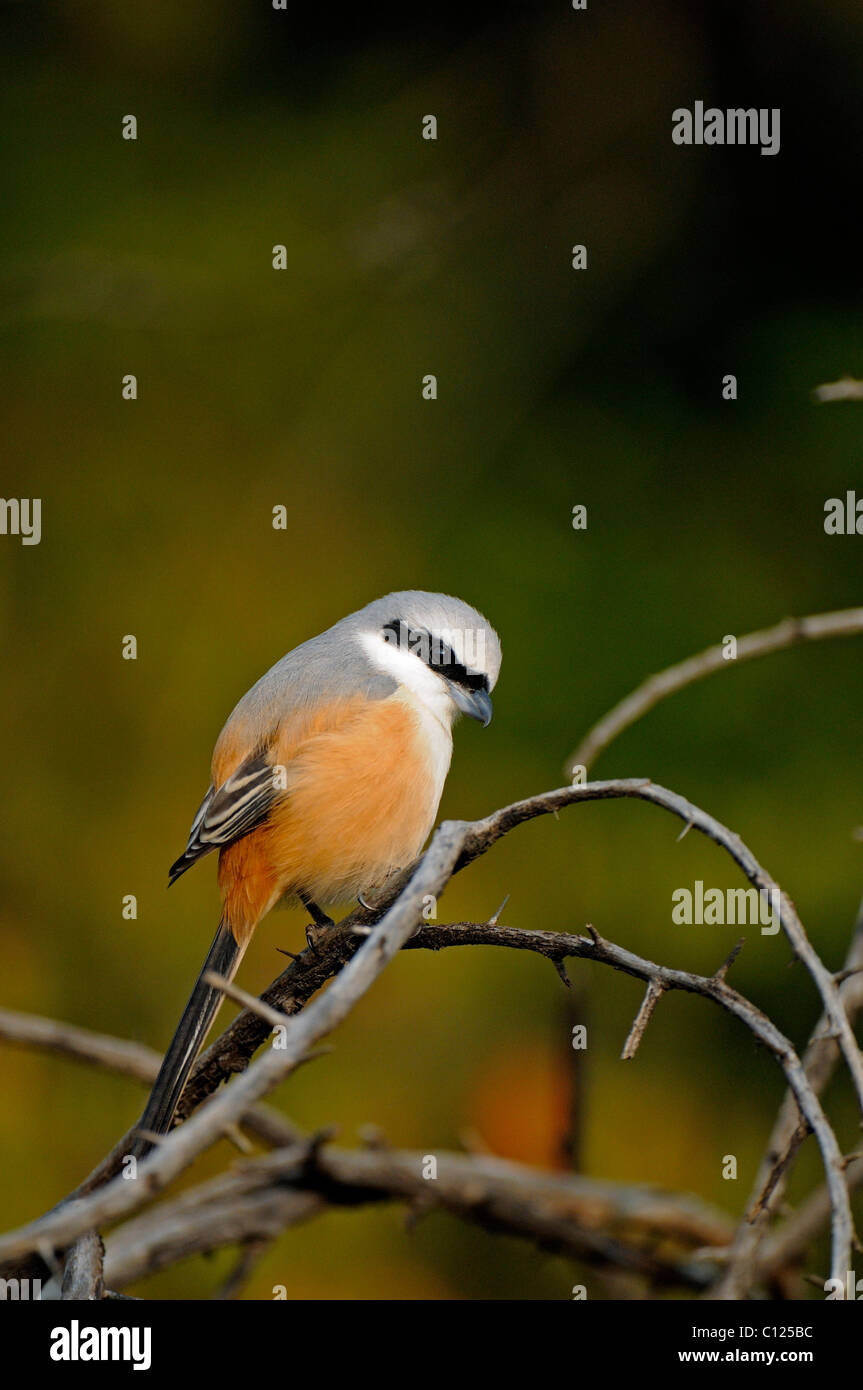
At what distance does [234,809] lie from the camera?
1.75 m

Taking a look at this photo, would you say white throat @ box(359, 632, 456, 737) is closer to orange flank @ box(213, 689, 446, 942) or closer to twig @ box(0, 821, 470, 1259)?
orange flank @ box(213, 689, 446, 942)

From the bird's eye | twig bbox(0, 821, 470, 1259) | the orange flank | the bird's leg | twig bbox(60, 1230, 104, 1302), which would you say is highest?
the bird's eye

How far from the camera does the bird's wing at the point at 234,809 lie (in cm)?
171

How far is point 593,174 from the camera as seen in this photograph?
3500 millimetres

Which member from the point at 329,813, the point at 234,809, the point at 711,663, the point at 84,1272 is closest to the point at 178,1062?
the point at 84,1272

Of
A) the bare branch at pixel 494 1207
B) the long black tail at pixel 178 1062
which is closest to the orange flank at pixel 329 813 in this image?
the long black tail at pixel 178 1062

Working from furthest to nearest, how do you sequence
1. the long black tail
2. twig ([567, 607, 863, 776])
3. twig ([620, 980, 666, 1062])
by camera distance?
twig ([567, 607, 863, 776]) < the long black tail < twig ([620, 980, 666, 1062])

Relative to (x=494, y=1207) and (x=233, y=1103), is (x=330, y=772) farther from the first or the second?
(x=233, y=1103)

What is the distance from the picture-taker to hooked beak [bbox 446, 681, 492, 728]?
74.9 inches

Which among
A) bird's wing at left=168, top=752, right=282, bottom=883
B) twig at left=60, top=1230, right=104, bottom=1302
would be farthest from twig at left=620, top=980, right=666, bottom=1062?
bird's wing at left=168, top=752, right=282, bottom=883

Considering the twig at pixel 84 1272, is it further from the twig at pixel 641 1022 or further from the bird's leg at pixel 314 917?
the bird's leg at pixel 314 917
